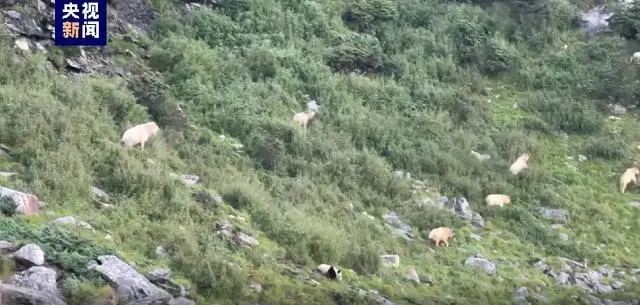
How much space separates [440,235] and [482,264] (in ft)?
2.66

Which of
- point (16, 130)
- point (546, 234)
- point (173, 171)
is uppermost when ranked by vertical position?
point (16, 130)

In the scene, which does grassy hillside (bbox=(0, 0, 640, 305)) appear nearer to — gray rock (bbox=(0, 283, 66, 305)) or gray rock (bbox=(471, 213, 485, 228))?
gray rock (bbox=(471, 213, 485, 228))

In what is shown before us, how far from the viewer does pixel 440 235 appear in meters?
11.2

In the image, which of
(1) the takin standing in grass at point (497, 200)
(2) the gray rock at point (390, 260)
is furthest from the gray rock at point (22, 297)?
(1) the takin standing in grass at point (497, 200)

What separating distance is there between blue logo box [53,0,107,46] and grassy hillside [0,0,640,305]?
33 cm

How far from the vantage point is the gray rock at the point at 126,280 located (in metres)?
6.94

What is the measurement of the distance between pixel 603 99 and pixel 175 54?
9.42 meters

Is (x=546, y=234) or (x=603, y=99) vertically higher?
(x=603, y=99)

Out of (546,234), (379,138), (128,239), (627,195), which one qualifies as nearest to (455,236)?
(546,234)

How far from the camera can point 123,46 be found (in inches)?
524

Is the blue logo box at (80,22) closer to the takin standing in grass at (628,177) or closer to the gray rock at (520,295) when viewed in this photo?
the gray rock at (520,295)

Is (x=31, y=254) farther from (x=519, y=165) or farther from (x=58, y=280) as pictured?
(x=519, y=165)

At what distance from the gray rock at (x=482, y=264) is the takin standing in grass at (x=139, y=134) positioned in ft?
16.2

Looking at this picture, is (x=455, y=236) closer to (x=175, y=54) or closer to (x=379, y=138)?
(x=379, y=138)
